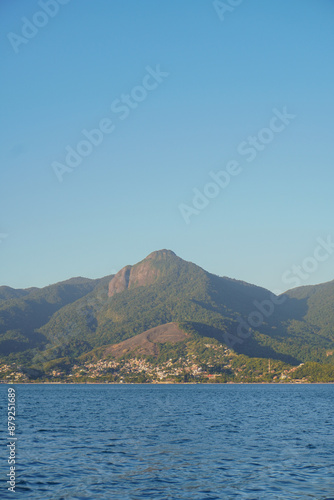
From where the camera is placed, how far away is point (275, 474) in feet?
133

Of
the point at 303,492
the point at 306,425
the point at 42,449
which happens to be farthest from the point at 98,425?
the point at 303,492

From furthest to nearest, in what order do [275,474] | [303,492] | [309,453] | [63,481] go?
[309,453] < [275,474] < [63,481] < [303,492]

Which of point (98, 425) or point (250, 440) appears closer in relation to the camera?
point (250, 440)

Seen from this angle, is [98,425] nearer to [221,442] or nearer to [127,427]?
[127,427]

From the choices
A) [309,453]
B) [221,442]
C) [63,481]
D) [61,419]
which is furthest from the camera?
[61,419]

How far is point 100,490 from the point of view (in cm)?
3562

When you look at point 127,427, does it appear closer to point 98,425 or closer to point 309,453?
point 98,425

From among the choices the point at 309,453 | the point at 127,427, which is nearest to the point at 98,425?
the point at 127,427

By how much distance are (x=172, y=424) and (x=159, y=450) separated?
1088 inches

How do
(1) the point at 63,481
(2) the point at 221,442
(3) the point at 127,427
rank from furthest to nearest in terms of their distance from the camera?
(3) the point at 127,427, (2) the point at 221,442, (1) the point at 63,481

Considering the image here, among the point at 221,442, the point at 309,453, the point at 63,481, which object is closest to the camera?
the point at 63,481

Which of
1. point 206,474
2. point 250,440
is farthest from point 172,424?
point 206,474

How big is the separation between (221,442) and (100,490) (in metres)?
25.6

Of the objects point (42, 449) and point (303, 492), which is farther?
point (42, 449)
